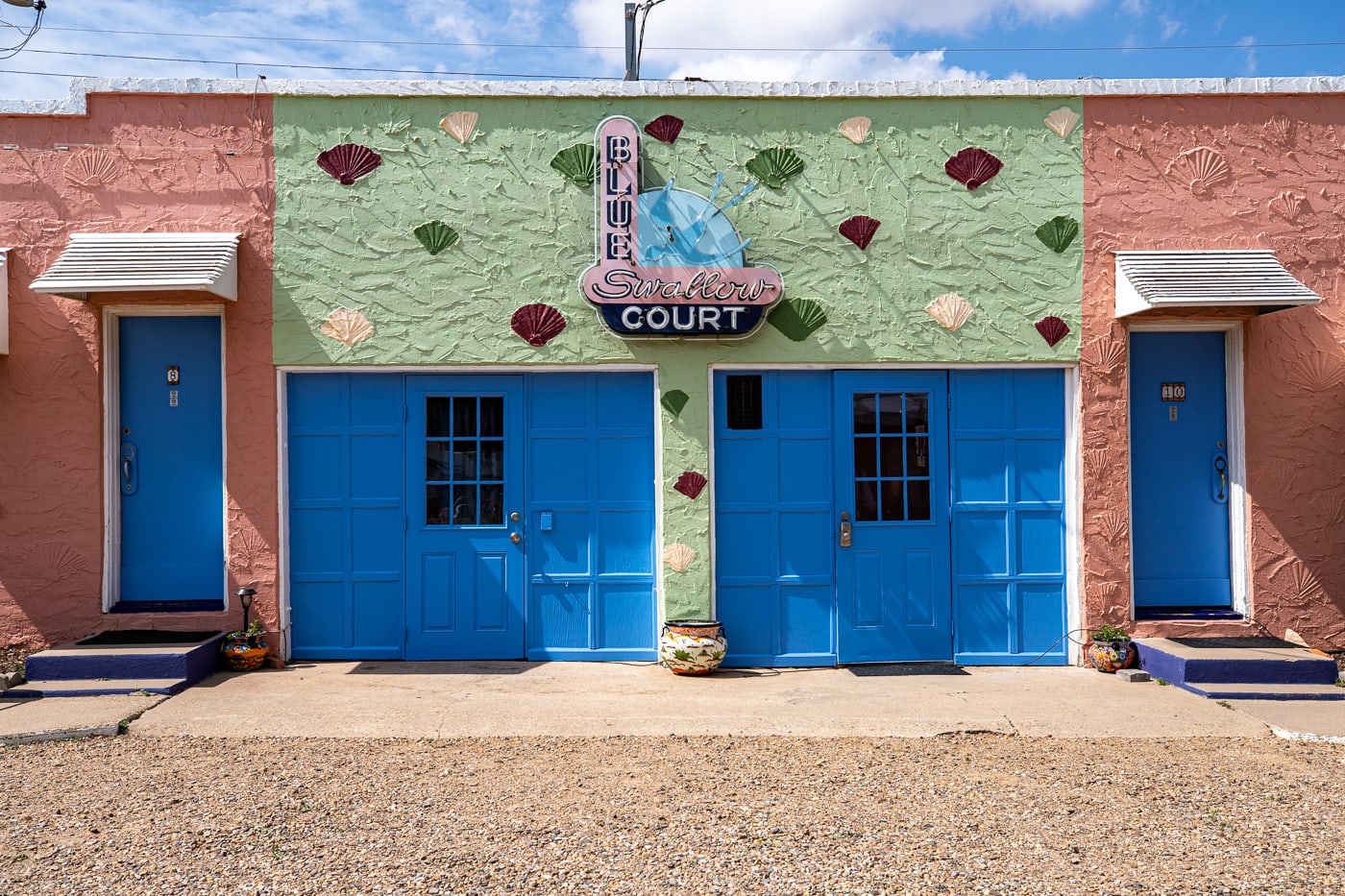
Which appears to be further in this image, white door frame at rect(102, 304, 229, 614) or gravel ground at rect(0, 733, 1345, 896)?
white door frame at rect(102, 304, 229, 614)

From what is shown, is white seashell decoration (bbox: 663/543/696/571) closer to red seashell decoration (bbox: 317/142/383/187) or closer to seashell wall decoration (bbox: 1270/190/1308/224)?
red seashell decoration (bbox: 317/142/383/187)

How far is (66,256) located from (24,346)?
805 millimetres

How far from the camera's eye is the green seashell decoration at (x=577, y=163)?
23.7 ft

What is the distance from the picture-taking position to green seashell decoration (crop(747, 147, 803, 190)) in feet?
23.9

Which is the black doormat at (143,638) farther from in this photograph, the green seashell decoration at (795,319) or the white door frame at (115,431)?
the green seashell decoration at (795,319)

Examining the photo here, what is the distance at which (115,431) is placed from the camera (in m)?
7.27

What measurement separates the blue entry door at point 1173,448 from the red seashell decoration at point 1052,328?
2.21 ft

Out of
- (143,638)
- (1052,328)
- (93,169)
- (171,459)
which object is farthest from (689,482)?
(93,169)

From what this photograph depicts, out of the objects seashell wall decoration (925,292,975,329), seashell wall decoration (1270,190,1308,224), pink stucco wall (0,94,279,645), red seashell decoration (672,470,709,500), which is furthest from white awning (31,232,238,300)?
seashell wall decoration (1270,190,1308,224)

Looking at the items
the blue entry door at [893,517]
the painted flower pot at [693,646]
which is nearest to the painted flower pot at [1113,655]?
the blue entry door at [893,517]

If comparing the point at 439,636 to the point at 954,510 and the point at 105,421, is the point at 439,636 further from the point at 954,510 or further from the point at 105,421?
the point at 954,510

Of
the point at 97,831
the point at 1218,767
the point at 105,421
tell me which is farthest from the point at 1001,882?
the point at 105,421

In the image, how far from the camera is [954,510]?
289 inches

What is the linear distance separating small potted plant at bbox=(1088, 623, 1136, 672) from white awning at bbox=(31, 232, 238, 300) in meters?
6.51
